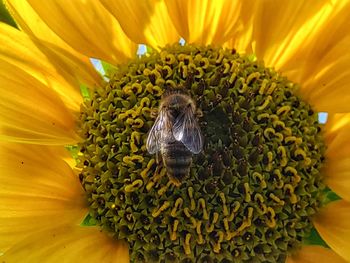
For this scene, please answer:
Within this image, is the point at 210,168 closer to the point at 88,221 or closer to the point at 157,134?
the point at 157,134

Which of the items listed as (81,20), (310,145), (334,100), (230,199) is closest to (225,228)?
(230,199)

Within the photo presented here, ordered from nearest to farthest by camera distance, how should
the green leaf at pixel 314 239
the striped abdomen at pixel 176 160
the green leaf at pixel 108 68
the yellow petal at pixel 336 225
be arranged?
the striped abdomen at pixel 176 160, the yellow petal at pixel 336 225, the green leaf at pixel 314 239, the green leaf at pixel 108 68

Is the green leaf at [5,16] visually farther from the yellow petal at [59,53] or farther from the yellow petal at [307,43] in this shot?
the yellow petal at [307,43]

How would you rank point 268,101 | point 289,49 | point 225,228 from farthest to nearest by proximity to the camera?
point 289,49, point 268,101, point 225,228

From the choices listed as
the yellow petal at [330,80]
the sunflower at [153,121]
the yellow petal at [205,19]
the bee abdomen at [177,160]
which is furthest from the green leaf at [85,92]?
the yellow petal at [330,80]

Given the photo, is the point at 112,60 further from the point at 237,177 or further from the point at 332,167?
the point at 332,167

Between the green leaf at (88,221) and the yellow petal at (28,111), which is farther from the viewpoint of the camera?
the green leaf at (88,221)
